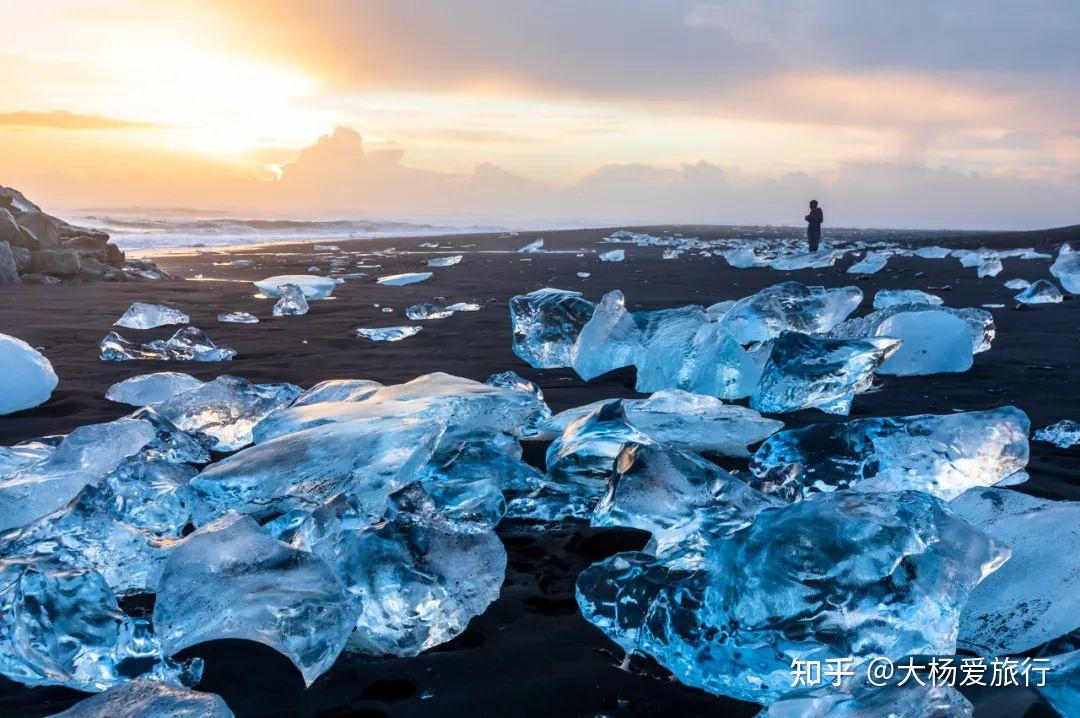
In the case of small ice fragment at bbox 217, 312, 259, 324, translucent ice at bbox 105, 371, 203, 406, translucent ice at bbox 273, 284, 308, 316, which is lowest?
translucent ice at bbox 105, 371, 203, 406

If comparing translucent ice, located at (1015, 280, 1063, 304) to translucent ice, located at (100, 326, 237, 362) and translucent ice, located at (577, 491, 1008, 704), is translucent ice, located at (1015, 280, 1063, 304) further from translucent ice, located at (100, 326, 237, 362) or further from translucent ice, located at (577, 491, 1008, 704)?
translucent ice, located at (100, 326, 237, 362)

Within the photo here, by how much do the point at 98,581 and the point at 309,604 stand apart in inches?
17.3

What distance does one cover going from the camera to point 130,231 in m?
25.2

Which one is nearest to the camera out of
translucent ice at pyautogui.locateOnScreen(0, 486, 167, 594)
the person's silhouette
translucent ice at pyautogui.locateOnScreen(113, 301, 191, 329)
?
translucent ice at pyautogui.locateOnScreen(0, 486, 167, 594)

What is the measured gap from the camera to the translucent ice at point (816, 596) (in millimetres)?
1345

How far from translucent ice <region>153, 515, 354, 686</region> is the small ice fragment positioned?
14.4 ft

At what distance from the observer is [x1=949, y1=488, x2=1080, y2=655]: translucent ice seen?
144 cm

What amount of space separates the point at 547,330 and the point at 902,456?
219 centimetres

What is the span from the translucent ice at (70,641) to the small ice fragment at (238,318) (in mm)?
4427

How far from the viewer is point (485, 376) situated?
12.5 ft

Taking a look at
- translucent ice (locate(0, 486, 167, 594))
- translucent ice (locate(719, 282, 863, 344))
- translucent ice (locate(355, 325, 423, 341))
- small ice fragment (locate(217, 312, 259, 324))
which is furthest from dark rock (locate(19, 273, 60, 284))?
translucent ice (locate(0, 486, 167, 594))

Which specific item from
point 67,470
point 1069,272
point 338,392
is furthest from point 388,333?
point 1069,272

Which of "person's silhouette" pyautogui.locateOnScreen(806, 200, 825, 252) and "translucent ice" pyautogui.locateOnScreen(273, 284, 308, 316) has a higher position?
"person's silhouette" pyautogui.locateOnScreen(806, 200, 825, 252)

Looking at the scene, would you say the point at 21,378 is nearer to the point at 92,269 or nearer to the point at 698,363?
the point at 698,363
